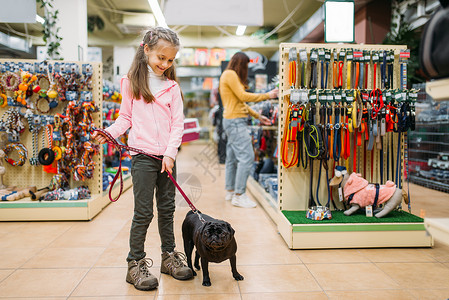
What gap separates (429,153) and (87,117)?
502 cm

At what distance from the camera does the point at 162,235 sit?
2.19 meters

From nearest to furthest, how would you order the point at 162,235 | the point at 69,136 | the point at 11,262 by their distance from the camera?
the point at 162,235 < the point at 11,262 < the point at 69,136

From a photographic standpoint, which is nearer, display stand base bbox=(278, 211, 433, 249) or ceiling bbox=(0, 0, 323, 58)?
display stand base bbox=(278, 211, 433, 249)

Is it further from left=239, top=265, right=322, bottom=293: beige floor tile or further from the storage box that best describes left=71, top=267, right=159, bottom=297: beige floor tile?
the storage box

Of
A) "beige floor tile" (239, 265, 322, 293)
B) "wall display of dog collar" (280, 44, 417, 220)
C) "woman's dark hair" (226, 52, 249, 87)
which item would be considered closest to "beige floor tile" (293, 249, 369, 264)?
"beige floor tile" (239, 265, 322, 293)

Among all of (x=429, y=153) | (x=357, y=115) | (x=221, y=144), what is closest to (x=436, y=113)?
(x=429, y=153)

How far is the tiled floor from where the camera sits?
195 centimetres

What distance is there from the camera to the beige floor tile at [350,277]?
204 cm

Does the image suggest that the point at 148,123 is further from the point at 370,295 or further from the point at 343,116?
the point at 343,116

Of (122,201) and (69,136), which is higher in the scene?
(69,136)

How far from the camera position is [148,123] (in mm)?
1988

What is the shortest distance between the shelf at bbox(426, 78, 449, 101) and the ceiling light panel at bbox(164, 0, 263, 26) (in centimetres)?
191

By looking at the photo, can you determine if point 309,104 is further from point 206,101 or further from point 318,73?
point 206,101

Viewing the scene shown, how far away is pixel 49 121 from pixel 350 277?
2928 millimetres
